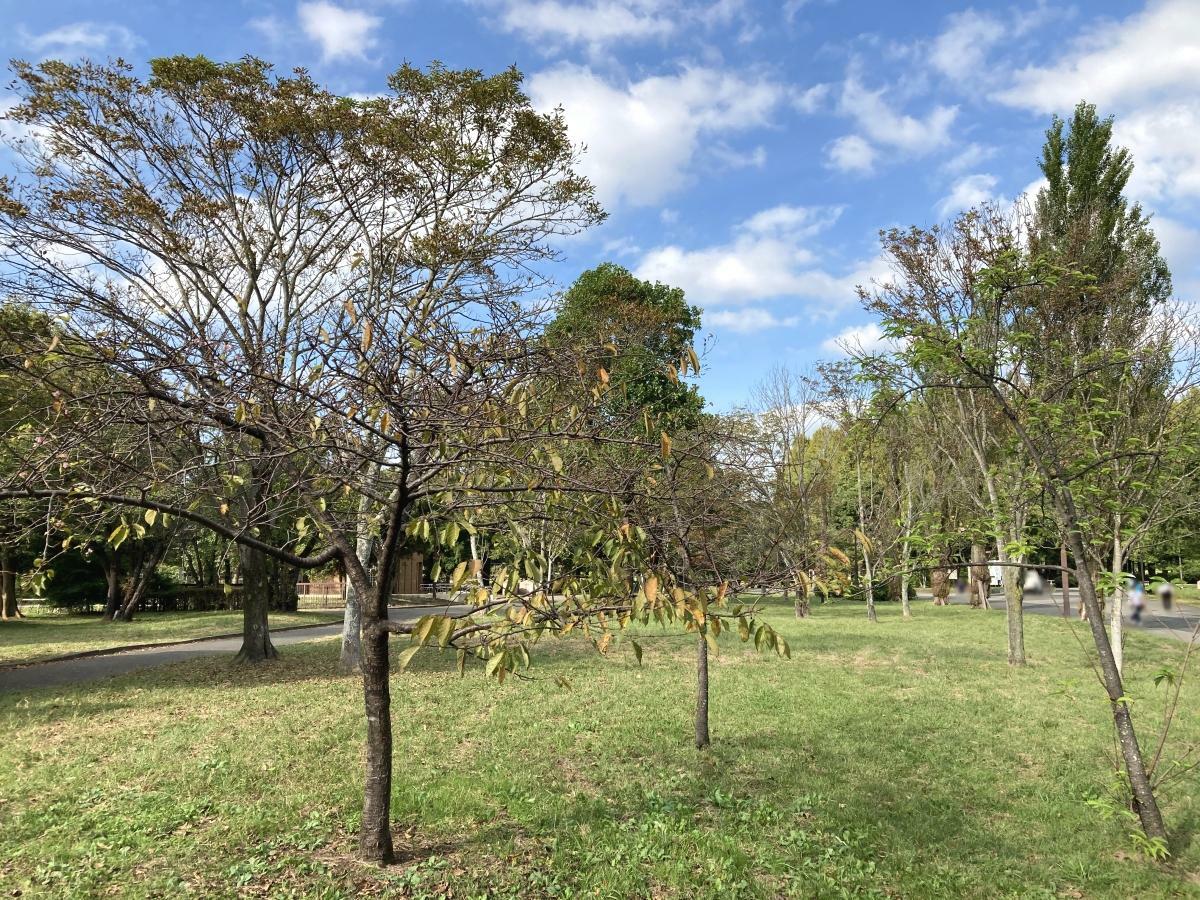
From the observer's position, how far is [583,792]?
218 inches

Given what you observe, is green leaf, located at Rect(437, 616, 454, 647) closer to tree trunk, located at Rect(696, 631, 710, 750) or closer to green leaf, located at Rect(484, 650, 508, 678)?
green leaf, located at Rect(484, 650, 508, 678)

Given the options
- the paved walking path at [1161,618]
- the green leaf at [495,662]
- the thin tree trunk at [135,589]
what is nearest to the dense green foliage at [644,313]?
the paved walking path at [1161,618]

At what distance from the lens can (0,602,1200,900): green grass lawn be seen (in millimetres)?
4074

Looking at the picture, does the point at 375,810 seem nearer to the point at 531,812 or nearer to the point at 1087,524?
the point at 531,812

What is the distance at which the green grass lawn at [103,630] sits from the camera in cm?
1448

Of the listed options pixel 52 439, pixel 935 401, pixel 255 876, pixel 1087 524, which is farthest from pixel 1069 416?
pixel 935 401

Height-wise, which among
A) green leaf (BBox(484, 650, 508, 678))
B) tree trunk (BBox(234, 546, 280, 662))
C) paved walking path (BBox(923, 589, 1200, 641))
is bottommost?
paved walking path (BBox(923, 589, 1200, 641))

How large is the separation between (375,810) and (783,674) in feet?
28.5

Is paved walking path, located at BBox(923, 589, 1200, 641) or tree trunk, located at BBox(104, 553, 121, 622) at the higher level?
tree trunk, located at BBox(104, 553, 121, 622)

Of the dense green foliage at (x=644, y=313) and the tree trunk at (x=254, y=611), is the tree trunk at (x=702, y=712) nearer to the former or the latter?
the dense green foliage at (x=644, y=313)

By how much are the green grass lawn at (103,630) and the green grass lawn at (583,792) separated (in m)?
6.31

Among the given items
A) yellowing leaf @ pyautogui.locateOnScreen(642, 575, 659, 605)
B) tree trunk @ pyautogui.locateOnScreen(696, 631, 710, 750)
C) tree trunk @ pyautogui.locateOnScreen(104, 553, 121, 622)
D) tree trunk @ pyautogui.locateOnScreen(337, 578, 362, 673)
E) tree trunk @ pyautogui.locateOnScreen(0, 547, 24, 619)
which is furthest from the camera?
tree trunk @ pyautogui.locateOnScreen(104, 553, 121, 622)

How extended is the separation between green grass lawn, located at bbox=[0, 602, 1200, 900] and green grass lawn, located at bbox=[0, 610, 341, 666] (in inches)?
249

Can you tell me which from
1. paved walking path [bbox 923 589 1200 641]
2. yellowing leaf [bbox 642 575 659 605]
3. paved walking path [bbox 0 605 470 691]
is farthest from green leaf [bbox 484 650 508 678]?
paved walking path [bbox 923 589 1200 641]
